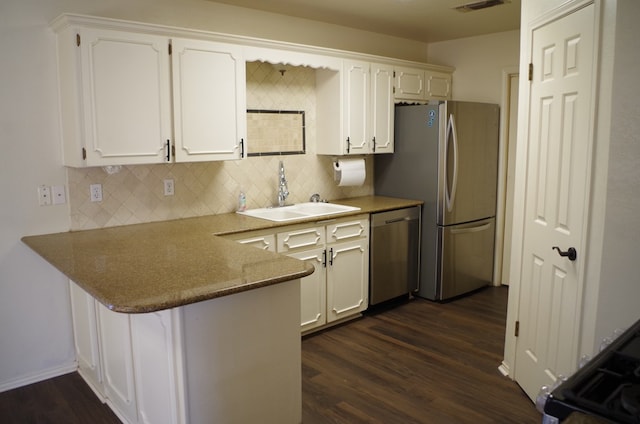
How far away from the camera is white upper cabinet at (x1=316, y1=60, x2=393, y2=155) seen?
4.14 metres

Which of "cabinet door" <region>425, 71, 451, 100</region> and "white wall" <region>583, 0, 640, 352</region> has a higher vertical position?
"cabinet door" <region>425, 71, 451, 100</region>

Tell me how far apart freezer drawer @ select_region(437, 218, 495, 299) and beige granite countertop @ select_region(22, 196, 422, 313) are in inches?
66.4

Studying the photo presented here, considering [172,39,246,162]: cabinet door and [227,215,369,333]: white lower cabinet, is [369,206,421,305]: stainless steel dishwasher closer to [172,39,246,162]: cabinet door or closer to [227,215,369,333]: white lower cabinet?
[227,215,369,333]: white lower cabinet

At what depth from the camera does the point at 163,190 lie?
3.47 m

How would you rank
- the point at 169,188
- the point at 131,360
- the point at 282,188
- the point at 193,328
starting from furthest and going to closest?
1. the point at 282,188
2. the point at 169,188
3. the point at 131,360
4. the point at 193,328

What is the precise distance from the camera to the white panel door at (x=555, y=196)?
89.6 inches

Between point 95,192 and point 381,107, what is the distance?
246 cm

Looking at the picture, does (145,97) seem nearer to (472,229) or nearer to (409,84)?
(409,84)

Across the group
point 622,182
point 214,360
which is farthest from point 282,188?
point 622,182

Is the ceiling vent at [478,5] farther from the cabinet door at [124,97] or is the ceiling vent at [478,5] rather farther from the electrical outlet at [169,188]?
the electrical outlet at [169,188]

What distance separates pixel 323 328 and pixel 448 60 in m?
3.11

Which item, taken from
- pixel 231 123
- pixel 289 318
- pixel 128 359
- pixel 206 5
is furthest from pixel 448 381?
Answer: pixel 206 5

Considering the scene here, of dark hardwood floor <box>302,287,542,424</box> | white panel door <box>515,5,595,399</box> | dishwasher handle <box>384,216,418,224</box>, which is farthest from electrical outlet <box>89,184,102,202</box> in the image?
white panel door <box>515,5,595,399</box>

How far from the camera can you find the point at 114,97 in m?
2.89
